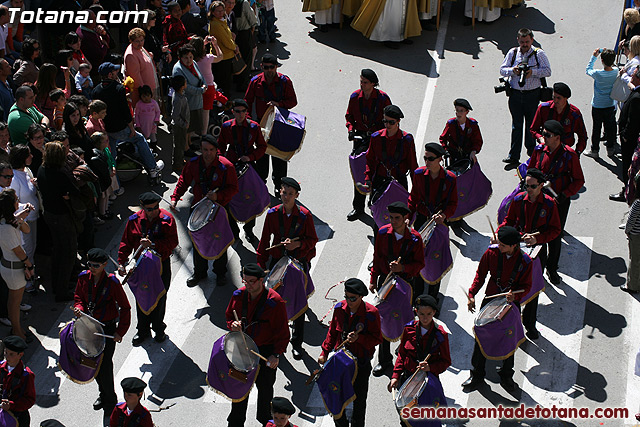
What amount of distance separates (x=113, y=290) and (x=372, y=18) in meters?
10.6

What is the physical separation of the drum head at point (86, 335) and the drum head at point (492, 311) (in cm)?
417

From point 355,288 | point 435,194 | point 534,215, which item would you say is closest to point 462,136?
point 435,194

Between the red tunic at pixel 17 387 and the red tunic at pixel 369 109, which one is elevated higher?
the red tunic at pixel 369 109

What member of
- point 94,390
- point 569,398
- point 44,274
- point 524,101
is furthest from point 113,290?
point 524,101

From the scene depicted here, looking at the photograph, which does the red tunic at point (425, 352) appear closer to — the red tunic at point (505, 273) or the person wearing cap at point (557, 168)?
the red tunic at point (505, 273)

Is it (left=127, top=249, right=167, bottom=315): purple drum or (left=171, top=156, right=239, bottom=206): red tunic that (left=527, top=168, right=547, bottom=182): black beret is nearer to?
(left=171, top=156, right=239, bottom=206): red tunic

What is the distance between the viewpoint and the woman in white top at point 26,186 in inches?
506

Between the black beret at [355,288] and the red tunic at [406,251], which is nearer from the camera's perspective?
the black beret at [355,288]

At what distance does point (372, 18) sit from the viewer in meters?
20.1

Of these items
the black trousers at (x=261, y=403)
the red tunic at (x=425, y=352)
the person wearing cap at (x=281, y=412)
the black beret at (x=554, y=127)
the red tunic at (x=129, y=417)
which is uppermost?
the black beret at (x=554, y=127)

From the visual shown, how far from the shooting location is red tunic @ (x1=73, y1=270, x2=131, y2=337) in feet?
36.6

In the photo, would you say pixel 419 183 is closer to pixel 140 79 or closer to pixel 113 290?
pixel 113 290

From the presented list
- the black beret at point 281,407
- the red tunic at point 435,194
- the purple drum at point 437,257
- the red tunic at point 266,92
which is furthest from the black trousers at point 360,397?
the red tunic at point 266,92

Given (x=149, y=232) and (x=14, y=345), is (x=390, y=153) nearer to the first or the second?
(x=149, y=232)
